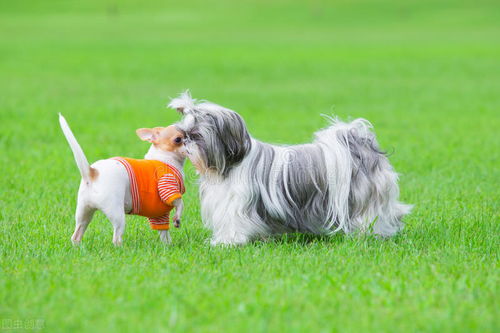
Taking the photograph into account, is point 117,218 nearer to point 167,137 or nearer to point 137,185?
point 137,185

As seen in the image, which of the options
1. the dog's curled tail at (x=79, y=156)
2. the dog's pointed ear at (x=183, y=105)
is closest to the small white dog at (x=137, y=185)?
the dog's curled tail at (x=79, y=156)

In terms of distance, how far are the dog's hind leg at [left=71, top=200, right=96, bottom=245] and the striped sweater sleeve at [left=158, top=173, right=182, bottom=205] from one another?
1.86 ft

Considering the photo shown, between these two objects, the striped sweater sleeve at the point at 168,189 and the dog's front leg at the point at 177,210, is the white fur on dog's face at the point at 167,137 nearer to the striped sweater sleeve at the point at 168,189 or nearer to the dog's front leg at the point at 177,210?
the striped sweater sleeve at the point at 168,189

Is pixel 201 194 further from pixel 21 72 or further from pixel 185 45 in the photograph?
pixel 185 45

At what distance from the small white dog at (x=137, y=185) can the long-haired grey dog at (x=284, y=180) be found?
0.20 meters

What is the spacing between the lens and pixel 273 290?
4.88m

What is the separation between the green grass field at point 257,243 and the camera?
452 cm

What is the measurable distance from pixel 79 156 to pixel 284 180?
1.75m

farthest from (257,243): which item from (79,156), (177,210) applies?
(79,156)

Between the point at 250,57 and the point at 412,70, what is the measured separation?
6.84m

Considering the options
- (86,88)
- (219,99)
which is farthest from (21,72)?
(219,99)

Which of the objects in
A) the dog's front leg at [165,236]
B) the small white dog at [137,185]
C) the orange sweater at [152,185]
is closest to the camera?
the small white dog at [137,185]

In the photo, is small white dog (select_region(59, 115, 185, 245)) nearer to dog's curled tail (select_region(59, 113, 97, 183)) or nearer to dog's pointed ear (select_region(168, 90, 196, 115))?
dog's curled tail (select_region(59, 113, 97, 183))

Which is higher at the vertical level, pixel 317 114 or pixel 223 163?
pixel 223 163
